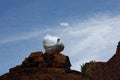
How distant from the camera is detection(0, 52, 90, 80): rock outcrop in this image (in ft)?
10.3

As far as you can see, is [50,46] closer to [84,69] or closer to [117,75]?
[117,75]

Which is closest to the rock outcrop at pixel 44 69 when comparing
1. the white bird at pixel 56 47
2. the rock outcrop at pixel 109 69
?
the white bird at pixel 56 47

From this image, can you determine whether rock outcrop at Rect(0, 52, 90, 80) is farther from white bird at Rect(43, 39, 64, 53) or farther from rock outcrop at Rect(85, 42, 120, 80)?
rock outcrop at Rect(85, 42, 120, 80)

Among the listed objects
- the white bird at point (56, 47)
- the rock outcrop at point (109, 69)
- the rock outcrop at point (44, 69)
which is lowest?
the rock outcrop at point (44, 69)

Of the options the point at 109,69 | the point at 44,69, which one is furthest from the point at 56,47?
the point at 109,69

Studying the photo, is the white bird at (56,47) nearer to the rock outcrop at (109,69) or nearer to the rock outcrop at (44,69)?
the rock outcrop at (44,69)

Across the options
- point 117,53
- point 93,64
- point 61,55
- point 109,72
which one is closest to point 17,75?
point 61,55

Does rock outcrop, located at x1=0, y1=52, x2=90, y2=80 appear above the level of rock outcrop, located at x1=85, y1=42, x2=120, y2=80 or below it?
below

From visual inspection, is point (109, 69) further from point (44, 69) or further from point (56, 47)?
point (44, 69)

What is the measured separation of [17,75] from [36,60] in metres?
0.22

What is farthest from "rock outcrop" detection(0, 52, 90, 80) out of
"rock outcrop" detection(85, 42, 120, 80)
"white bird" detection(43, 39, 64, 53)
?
"rock outcrop" detection(85, 42, 120, 80)

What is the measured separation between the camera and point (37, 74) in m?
3.14

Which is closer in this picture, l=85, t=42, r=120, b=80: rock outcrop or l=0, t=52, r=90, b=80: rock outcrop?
l=0, t=52, r=90, b=80: rock outcrop

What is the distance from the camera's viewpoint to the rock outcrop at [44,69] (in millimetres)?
3133
